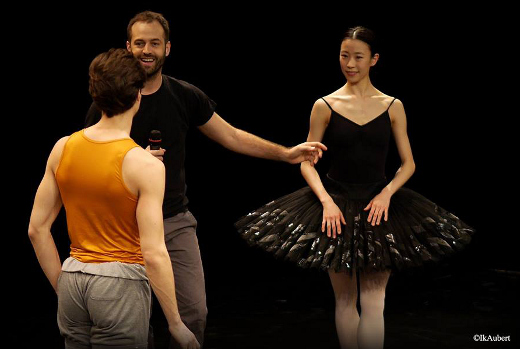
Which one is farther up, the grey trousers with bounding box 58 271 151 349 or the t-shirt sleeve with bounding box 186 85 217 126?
the t-shirt sleeve with bounding box 186 85 217 126

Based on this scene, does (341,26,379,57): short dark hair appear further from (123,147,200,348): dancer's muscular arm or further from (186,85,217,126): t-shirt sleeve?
(123,147,200,348): dancer's muscular arm

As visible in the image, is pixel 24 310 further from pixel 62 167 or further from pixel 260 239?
pixel 62 167

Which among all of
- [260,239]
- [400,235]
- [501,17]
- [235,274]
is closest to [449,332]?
[400,235]

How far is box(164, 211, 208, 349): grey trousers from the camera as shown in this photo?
10.9 feet

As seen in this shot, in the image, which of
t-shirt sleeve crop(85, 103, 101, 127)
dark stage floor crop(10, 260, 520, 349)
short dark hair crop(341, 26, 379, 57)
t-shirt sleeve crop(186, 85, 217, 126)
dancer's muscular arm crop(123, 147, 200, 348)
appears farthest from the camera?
dark stage floor crop(10, 260, 520, 349)

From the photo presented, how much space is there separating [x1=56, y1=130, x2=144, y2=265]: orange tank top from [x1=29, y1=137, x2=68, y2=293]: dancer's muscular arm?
36 millimetres

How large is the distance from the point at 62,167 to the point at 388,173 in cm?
353

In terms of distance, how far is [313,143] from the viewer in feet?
11.4

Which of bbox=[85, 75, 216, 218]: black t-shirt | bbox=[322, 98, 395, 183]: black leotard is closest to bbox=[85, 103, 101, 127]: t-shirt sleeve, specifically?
bbox=[85, 75, 216, 218]: black t-shirt

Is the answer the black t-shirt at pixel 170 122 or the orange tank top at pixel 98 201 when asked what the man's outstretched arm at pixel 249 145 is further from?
the orange tank top at pixel 98 201

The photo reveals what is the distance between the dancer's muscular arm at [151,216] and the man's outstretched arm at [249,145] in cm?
112

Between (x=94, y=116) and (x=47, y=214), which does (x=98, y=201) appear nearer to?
(x=47, y=214)

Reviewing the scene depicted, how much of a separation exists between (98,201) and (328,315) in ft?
7.87

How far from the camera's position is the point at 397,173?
3.64 metres
